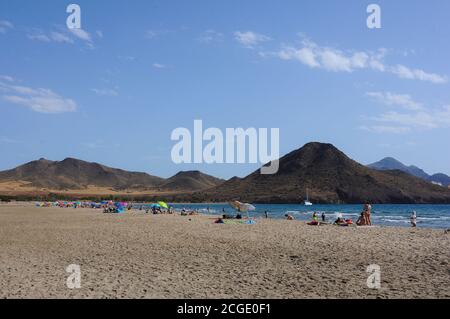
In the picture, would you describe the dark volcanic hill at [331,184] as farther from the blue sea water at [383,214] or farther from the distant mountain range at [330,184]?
the blue sea water at [383,214]

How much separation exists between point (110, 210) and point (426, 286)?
2033 inches

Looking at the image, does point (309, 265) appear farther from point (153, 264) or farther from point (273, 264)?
point (153, 264)

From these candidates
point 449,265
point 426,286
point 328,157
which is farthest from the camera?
point 328,157

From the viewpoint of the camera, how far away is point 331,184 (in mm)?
158000

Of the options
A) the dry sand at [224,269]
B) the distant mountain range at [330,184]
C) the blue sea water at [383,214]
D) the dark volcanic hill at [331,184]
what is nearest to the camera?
the dry sand at [224,269]

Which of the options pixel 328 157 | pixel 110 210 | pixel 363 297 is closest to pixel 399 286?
pixel 363 297

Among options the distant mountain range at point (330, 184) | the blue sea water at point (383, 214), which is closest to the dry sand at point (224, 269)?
the blue sea water at point (383, 214)

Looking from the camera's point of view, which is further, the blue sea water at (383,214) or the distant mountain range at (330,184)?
the distant mountain range at (330,184)

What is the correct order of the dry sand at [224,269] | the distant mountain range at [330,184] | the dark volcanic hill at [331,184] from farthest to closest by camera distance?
1. the distant mountain range at [330,184]
2. the dark volcanic hill at [331,184]
3. the dry sand at [224,269]

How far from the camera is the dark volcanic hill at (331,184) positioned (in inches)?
5925
